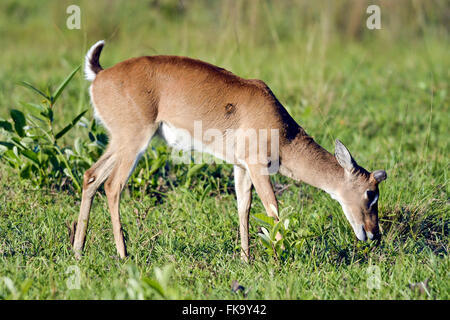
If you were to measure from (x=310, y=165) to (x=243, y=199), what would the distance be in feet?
1.76

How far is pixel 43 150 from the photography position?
15.1ft

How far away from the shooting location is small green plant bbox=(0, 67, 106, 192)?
4.48m

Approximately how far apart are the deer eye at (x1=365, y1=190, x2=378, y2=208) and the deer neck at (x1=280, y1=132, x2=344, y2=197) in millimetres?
221

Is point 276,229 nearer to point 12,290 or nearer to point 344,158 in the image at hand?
point 344,158

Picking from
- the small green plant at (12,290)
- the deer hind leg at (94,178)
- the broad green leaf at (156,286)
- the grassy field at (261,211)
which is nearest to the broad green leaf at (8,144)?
the grassy field at (261,211)

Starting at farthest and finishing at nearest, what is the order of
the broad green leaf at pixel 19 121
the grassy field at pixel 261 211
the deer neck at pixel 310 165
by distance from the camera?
1. the broad green leaf at pixel 19 121
2. the deer neck at pixel 310 165
3. the grassy field at pixel 261 211

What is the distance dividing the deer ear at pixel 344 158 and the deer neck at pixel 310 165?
0.10 meters

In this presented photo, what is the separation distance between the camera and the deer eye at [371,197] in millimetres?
4016

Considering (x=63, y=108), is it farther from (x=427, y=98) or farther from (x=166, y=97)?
(x=427, y=98)

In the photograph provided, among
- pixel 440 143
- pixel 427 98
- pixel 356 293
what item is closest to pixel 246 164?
pixel 356 293

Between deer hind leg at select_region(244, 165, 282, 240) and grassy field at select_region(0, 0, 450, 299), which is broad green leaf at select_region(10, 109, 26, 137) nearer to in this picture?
grassy field at select_region(0, 0, 450, 299)

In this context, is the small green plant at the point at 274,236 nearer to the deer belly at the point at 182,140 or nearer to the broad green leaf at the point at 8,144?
the deer belly at the point at 182,140

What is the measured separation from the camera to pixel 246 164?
409 cm

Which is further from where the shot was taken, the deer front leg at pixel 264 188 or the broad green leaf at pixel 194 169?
the broad green leaf at pixel 194 169
